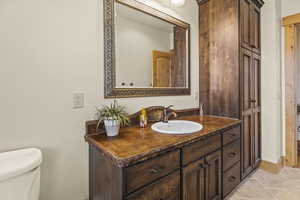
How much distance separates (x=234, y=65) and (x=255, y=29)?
2.62ft

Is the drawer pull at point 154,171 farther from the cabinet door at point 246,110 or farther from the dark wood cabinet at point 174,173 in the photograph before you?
the cabinet door at point 246,110

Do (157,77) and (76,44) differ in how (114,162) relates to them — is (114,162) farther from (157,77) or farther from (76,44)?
(157,77)

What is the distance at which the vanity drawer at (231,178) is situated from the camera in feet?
5.45

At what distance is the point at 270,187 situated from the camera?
6.56ft

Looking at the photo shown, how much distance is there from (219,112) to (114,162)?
1649 millimetres

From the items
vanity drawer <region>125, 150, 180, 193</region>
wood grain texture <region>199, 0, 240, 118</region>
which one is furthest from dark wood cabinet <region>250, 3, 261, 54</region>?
vanity drawer <region>125, 150, 180, 193</region>

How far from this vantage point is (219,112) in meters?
2.14

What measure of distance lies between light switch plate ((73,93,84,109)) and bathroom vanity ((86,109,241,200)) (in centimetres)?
17

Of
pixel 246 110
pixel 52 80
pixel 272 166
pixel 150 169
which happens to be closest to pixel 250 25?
pixel 246 110

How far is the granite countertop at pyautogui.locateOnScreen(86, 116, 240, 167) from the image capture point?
0.90 m

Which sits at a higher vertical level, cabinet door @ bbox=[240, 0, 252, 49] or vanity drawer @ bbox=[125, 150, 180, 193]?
cabinet door @ bbox=[240, 0, 252, 49]

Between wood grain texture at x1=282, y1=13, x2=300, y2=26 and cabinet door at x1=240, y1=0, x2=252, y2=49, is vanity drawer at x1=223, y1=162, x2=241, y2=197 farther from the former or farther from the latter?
wood grain texture at x1=282, y1=13, x2=300, y2=26

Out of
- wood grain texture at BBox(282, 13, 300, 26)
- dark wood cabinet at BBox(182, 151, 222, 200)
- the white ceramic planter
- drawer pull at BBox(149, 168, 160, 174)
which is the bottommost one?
dark wood cabinet at BBox(182, 151, 222, 200)

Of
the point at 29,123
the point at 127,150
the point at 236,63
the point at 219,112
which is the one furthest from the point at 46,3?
the point at 219,112
